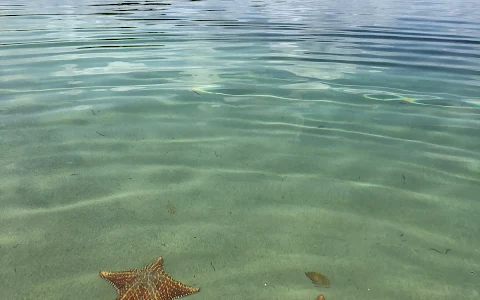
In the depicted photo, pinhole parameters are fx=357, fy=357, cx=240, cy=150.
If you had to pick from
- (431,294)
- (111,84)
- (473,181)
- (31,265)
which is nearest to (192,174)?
(31,265)

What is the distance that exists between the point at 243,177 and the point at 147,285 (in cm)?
186

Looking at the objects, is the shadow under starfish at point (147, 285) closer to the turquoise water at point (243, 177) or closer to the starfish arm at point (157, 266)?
the starfish arm at point (157, 266)

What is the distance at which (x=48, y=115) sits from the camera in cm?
529

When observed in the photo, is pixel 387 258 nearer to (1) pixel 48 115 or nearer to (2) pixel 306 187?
(2) pixel 306 187

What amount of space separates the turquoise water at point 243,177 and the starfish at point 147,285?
143mm

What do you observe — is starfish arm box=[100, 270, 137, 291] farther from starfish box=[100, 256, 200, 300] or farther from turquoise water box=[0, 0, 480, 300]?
turquoise water box=[0, 0, 480, 300]

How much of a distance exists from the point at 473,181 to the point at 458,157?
0.53m

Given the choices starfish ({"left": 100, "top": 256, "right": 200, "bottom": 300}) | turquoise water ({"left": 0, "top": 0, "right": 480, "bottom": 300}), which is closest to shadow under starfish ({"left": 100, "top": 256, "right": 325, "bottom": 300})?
starfish ({"left": 100, "top": 256, "right": 200, "bottom": 300})

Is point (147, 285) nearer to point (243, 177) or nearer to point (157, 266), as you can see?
point (157, 266)

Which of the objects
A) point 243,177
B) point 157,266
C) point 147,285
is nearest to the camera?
point 147,285

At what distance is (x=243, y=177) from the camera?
396 cm

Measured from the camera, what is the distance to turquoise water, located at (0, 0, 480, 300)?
9.20 ft

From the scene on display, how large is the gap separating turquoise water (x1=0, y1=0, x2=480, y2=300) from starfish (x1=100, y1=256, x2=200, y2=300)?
5.6 inches

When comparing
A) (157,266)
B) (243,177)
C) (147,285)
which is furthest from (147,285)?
(243,177)
